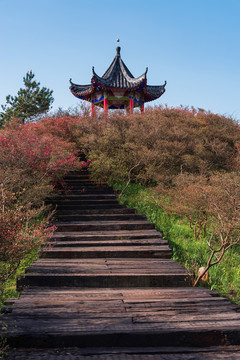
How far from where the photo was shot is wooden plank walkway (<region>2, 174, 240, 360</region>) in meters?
2.74

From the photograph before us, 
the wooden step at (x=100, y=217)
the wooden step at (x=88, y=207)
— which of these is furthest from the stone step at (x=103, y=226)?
the wooden step at (x=88, y=207)

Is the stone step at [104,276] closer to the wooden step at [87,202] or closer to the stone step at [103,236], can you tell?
the stone step at [103,236]

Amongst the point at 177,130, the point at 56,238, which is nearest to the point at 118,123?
the point at 177,130

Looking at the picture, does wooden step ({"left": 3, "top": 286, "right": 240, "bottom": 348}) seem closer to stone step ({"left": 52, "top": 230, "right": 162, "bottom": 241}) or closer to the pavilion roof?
stone step ({"left": 52, "top": 230, "right": 162, "bottom": 241})

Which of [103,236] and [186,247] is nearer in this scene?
[186,247]

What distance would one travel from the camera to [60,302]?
3.52 metres

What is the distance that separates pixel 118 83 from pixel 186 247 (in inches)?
549

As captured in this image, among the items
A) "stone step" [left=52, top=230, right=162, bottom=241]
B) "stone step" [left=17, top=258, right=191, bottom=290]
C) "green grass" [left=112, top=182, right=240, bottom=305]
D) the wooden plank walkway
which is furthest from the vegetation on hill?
the wooden plank walkway

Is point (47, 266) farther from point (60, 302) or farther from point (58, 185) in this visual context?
point (58, 185)

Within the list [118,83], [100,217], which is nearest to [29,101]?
[118,83]

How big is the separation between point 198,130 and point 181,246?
736cm

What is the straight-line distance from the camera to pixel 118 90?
Answer: 59.3 ft

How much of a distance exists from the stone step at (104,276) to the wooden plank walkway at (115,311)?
14mm

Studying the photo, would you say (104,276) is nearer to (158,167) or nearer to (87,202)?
(87,202)
